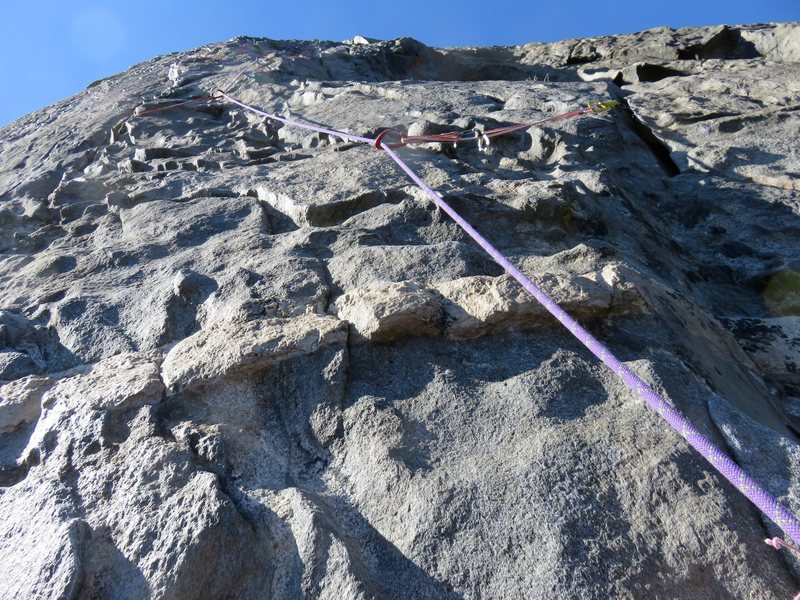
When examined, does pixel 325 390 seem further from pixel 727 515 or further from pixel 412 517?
pixel 727 515

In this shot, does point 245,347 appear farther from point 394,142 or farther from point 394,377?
point 394,142

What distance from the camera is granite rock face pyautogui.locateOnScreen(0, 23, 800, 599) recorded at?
3.92 ft

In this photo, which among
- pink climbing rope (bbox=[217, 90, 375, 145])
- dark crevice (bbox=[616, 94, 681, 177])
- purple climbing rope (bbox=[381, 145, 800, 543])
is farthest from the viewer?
dark crevice (bbox=[616, 94, 681, 177])

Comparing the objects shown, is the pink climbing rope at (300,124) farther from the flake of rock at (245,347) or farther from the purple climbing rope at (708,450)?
the purple climbing rope at (708,450)

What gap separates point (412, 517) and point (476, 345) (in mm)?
540

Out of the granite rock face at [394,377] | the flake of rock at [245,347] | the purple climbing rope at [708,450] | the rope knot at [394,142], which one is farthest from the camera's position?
the rope knot at [394,142]

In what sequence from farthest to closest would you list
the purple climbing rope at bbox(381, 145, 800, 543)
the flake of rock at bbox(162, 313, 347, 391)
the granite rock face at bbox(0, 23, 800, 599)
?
the flake of rock at bbox(162, 313, 347, 391) < the granite rock face at bbox(0, 23, 800, 599) < the purple climbing rope at bbox(381, 145, 800, 543)

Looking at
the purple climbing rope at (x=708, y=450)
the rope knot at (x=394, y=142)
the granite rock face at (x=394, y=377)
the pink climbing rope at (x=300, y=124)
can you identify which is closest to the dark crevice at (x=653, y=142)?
the granite rock face at (x=394, y=377)

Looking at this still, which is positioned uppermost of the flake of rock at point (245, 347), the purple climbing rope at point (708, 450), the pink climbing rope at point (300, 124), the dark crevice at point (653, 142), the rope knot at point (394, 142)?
the pink climbing rope at point (300, 124)

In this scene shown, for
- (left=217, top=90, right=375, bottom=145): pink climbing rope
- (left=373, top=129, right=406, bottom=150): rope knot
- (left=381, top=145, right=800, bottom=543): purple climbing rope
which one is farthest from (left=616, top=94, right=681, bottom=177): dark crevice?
(left=381, top=145, right=800, bottom=543): purple climbing rope

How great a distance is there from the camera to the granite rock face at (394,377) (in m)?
1.19

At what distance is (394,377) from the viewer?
1593mm

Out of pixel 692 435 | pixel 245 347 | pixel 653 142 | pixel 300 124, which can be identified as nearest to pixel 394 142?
pixel 300 124

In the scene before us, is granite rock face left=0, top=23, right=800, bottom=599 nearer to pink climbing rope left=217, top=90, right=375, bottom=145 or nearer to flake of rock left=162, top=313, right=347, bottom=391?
flake of rock left=162, top=313, right=347, bottom=391
